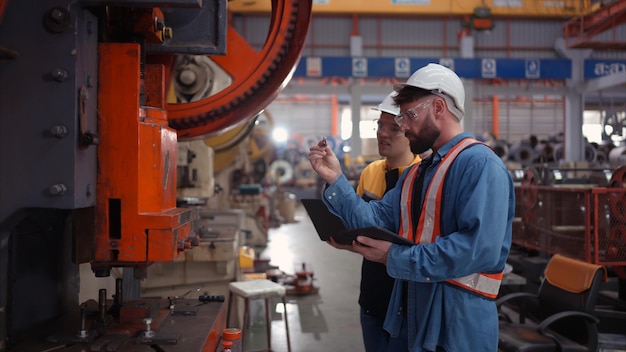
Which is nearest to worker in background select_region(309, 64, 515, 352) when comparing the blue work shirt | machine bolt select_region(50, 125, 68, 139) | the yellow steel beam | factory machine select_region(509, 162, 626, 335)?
the blue work shirt

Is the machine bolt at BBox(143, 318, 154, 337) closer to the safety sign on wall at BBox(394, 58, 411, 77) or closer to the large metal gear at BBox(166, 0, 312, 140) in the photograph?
the large metal gear at BBox(166, 0, 312, 140)

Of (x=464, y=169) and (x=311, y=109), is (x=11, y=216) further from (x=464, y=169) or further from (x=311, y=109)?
(x=311, y=109)

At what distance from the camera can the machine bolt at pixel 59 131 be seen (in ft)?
4.00

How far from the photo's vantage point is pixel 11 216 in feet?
4.06

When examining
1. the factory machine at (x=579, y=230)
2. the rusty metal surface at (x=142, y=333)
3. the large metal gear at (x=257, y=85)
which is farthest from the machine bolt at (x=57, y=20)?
the factory machine at (x=579, y=230)

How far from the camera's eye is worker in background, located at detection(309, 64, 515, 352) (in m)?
1.47

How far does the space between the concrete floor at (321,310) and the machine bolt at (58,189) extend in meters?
3.17

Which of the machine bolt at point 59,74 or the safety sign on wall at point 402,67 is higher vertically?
the safety sign on wall at point 402,67

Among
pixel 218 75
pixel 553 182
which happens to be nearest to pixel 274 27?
pixel 218 75

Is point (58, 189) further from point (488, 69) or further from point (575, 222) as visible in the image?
point (488, 69)

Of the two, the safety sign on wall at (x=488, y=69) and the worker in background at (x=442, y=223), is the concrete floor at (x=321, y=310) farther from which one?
the safety sign on wall at (x=488, y=69)

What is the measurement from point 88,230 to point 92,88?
35 centimetres

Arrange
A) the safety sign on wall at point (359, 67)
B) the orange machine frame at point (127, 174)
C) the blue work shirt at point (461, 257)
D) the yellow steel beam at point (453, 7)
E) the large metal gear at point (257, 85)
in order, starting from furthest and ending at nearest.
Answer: the yellow steel beam at point (453, 7), the safety sign on wall at point (359, 67), the large metal gear at point (257, 85), the blue work shirt at point (461, 257), the orange machine frame at point (127, 174)

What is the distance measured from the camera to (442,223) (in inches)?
62.9
